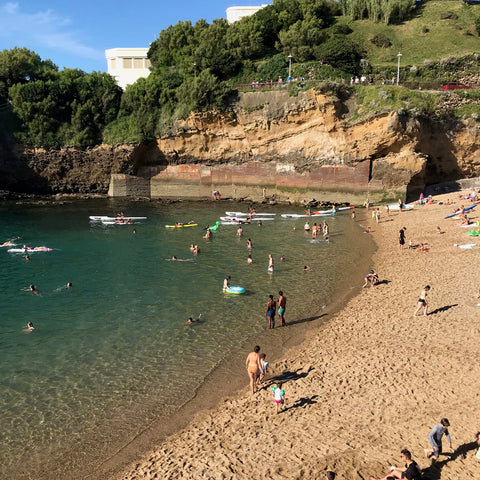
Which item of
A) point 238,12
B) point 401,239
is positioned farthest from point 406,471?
point 238,12

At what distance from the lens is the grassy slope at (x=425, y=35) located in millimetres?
52844

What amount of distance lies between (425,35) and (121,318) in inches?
2331

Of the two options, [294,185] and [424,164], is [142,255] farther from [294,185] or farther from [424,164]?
[424,164]

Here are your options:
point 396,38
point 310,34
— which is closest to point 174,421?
point 310,34

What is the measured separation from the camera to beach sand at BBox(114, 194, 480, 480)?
8305 millimetres

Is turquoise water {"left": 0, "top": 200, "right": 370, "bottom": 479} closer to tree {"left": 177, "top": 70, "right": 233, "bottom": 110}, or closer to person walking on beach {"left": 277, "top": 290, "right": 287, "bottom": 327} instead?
person walking on beach {"left": 277, "top": 290, "right": 287, "bottom": 327}

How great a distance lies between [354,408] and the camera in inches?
396

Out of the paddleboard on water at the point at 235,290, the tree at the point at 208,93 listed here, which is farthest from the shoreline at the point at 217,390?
the tree at the point at 208,93

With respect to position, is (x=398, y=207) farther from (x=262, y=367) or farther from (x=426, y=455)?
(x=426, y=455)

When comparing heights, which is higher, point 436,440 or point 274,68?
point 274,68

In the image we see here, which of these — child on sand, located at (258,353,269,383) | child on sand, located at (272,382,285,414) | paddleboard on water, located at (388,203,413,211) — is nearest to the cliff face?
paddleboard on water, located at (388,203,413,211)

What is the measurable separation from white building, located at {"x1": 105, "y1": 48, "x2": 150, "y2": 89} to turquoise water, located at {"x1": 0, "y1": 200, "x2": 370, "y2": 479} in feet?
130

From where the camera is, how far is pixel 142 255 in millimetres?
25625

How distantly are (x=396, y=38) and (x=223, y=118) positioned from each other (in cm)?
3139
